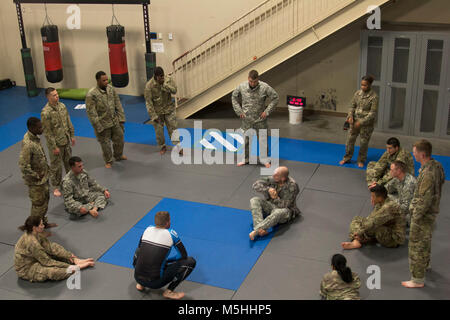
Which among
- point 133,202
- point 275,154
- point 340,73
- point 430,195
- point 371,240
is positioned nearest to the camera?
point 430,195

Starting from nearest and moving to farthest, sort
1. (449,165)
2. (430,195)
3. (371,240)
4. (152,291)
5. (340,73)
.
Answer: (430,195)
(152,291)
(371,240)
(449,165)
(340,73)

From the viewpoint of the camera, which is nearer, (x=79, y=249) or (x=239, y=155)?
(x=79, y=249)

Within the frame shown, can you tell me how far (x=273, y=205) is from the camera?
8.21 m

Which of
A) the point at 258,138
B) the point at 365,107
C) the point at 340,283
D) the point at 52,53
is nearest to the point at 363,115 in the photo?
the point at 365,107

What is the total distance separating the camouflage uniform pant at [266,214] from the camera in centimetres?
793

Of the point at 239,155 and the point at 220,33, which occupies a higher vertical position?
the point at 220,33

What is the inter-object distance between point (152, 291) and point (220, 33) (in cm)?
807

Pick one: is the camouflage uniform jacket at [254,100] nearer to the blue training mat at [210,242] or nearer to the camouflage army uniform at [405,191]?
the blue training mat at [210,242]

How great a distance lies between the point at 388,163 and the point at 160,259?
14.7ft

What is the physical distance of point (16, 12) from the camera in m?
15.5

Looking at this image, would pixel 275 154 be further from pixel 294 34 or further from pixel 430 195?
pixel 430 195

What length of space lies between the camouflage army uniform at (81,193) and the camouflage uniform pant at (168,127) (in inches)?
94.8

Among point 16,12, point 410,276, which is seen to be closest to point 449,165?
point 410,276

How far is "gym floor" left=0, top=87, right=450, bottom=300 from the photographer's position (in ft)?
→ 22.2
